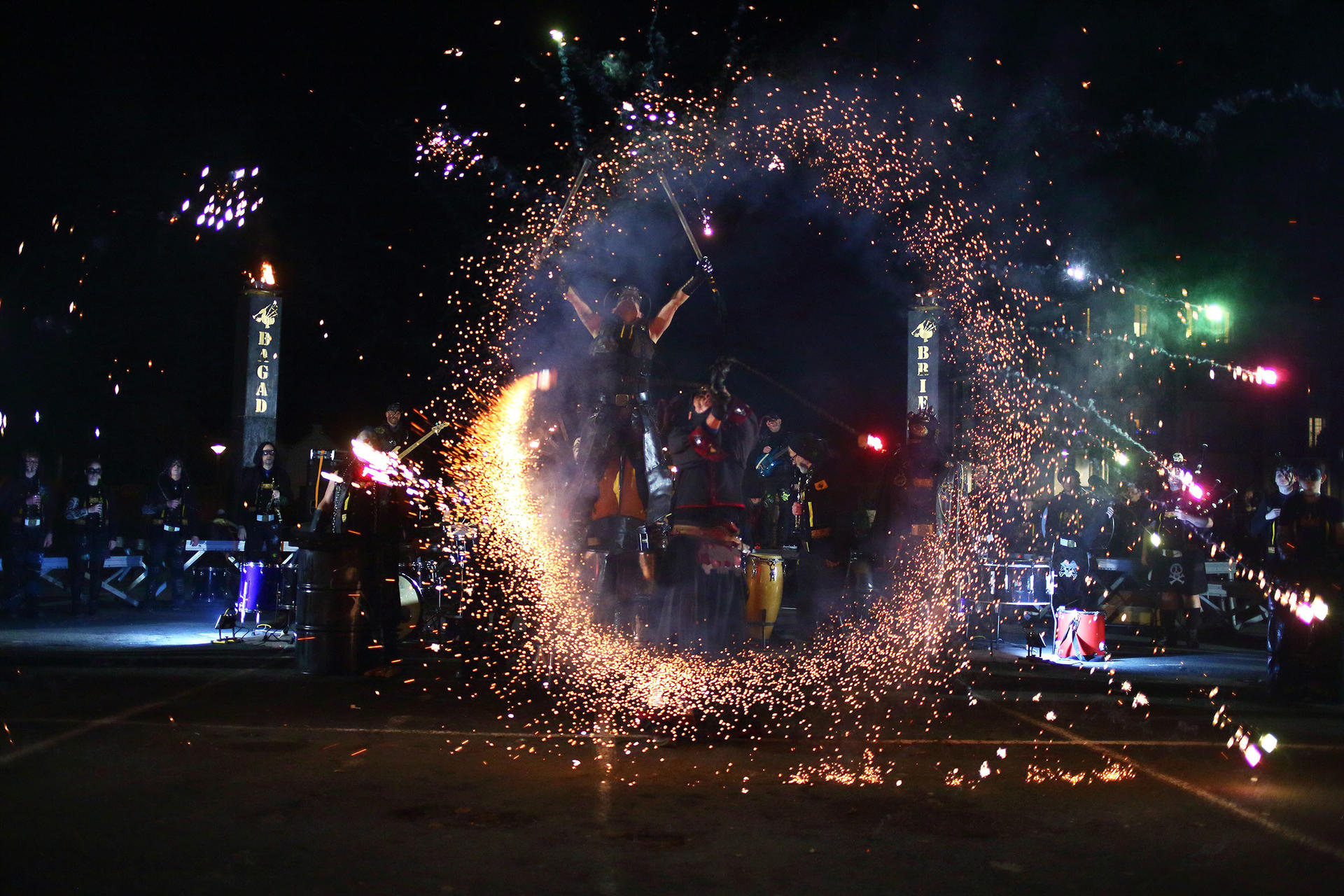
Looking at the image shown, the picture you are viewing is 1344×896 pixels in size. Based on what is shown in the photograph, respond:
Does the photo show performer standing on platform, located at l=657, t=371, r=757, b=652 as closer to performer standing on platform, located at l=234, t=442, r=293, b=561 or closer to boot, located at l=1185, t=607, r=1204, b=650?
performer standing on platform, located at l=234, t=442, r=293, b=561

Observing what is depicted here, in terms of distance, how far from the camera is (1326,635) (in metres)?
8.24

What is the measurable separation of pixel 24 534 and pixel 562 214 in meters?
6.83

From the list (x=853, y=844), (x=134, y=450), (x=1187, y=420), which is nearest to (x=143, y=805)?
(x=853, y=844)

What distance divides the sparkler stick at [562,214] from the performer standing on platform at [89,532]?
17.9 feet

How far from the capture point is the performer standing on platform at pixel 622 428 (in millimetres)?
9484

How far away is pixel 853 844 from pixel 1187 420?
35066mm

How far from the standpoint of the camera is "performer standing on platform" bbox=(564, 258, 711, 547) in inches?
373

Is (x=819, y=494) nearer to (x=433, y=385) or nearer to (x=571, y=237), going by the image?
(x=571, y=237)

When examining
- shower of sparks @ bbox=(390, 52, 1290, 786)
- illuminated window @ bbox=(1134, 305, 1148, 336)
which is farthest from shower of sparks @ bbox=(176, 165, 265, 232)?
illuminated window @ bbox=(1134, 305, 1148, 336)

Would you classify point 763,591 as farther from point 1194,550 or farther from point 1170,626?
point 1194,550

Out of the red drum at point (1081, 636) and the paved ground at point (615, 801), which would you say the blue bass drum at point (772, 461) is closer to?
the red drum at point (1081, 636)

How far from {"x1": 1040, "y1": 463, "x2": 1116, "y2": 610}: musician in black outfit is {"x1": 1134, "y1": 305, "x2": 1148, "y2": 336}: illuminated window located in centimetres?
2204

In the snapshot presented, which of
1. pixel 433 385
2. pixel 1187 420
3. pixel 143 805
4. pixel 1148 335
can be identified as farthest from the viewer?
pixel 1187 420

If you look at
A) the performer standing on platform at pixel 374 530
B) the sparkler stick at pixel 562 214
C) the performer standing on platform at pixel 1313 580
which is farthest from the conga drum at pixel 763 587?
the sparkler stick at pixel 562 214
